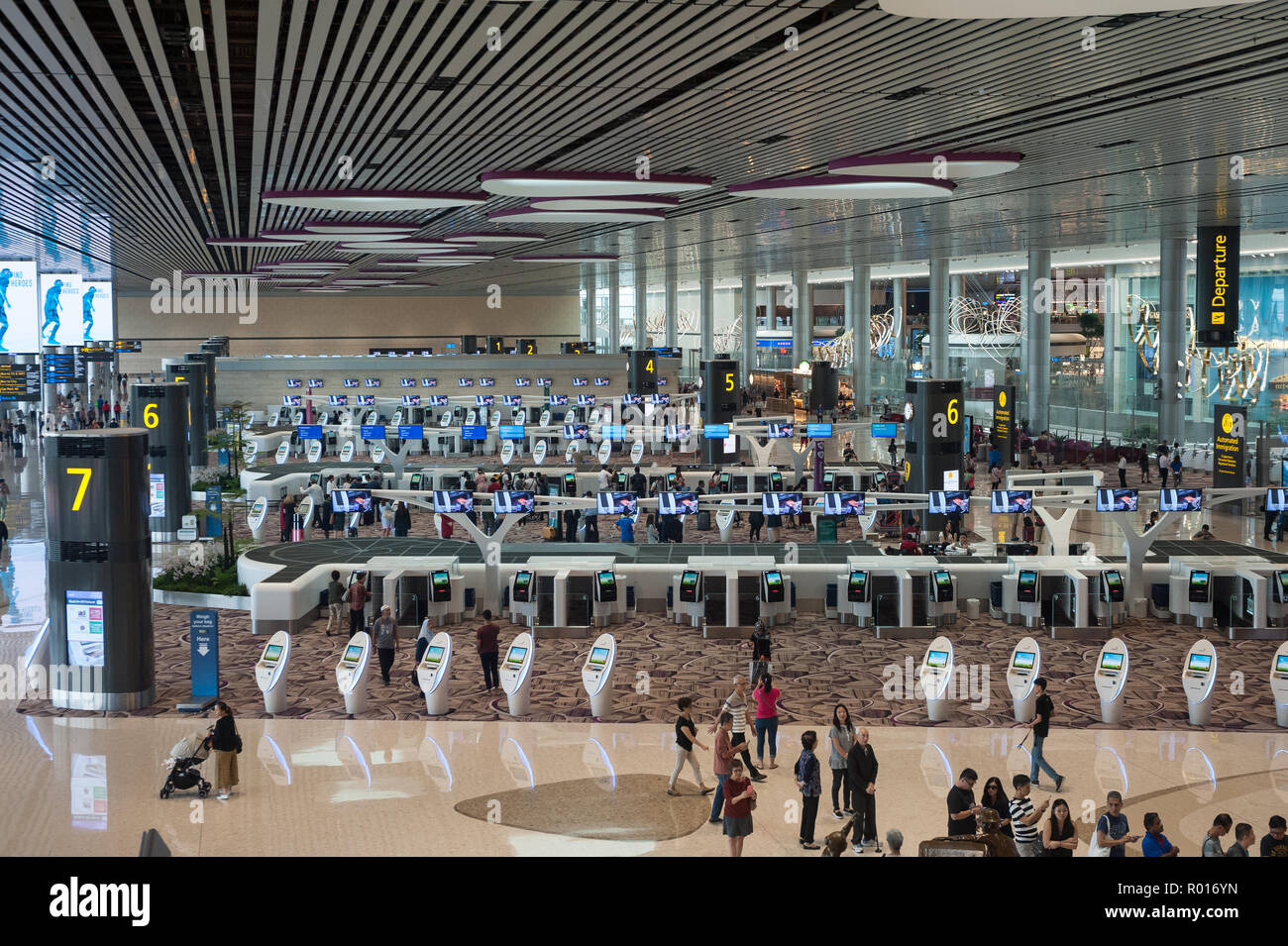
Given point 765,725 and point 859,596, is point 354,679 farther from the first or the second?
point 859,596

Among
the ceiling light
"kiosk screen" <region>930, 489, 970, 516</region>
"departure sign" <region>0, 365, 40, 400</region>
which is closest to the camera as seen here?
the ceiling light

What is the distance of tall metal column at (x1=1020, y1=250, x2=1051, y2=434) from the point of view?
37.9 meters

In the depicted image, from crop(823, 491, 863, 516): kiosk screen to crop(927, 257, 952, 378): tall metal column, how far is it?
2606cm

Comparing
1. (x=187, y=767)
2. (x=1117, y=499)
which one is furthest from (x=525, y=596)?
(x=1117, y=499)

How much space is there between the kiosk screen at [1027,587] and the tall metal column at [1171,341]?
54.8ft

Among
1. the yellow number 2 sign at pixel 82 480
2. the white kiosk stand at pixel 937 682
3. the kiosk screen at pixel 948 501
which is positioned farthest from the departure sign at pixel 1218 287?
the yellow number 2 sign at pixel 82 480

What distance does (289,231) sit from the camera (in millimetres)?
26453

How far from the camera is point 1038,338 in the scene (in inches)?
1581

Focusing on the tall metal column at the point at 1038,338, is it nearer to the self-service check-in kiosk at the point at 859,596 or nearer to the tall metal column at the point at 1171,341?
the tall metal column at the point at 1171,341

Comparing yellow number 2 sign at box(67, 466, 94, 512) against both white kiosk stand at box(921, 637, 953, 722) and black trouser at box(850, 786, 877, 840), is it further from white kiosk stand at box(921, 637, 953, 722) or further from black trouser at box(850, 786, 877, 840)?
white kiosk stand at box(921, 637, 953, 722)

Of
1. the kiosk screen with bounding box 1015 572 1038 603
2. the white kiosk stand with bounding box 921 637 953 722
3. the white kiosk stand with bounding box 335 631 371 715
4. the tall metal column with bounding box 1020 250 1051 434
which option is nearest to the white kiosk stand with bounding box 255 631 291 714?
the white kiosk stand with bounding box 335 631 371 715

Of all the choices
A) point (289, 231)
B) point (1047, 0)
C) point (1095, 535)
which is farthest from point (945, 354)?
point (1047, 0)

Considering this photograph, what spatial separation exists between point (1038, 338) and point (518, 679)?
1200 inches
